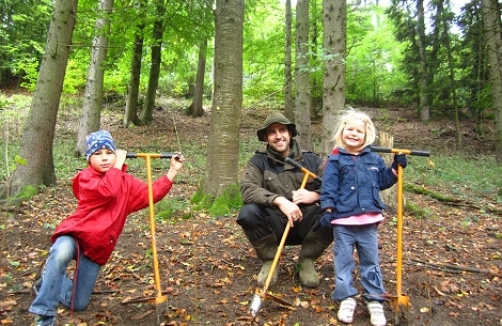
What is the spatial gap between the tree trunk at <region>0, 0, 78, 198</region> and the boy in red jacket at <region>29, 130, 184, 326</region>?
4.26 meters

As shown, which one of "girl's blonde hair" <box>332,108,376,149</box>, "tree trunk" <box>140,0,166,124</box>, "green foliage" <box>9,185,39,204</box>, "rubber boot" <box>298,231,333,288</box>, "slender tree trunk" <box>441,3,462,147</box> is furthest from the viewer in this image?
"slender tree trunk" <box>441,3,462,147</box>

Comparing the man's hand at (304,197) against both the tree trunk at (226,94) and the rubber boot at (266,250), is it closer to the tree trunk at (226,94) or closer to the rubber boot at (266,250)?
the rubber boot at (266,250)

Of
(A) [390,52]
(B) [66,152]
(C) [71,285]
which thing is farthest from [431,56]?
(C) [71,285]

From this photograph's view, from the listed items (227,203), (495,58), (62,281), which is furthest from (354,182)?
(495,58)

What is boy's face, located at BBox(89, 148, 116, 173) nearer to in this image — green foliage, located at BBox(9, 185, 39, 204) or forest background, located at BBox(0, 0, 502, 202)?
forest background, located at BBox(0, 0, 502, 202)

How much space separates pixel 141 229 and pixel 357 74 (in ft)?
60.5

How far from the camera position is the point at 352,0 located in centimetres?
1844

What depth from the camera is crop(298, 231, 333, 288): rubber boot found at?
4.02m

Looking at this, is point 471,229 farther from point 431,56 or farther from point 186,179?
point 431,56

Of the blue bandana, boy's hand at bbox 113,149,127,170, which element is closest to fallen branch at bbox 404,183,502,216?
boy's hand at bbox 113,149,127,170

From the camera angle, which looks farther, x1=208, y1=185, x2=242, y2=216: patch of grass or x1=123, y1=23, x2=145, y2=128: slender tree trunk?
x1=123, y1=23, x2=145, y2=128: slender tree trunk

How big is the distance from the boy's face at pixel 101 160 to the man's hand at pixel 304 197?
178 centimetres

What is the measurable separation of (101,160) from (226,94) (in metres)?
3.14

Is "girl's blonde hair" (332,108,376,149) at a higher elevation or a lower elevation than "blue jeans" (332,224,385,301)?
higher
